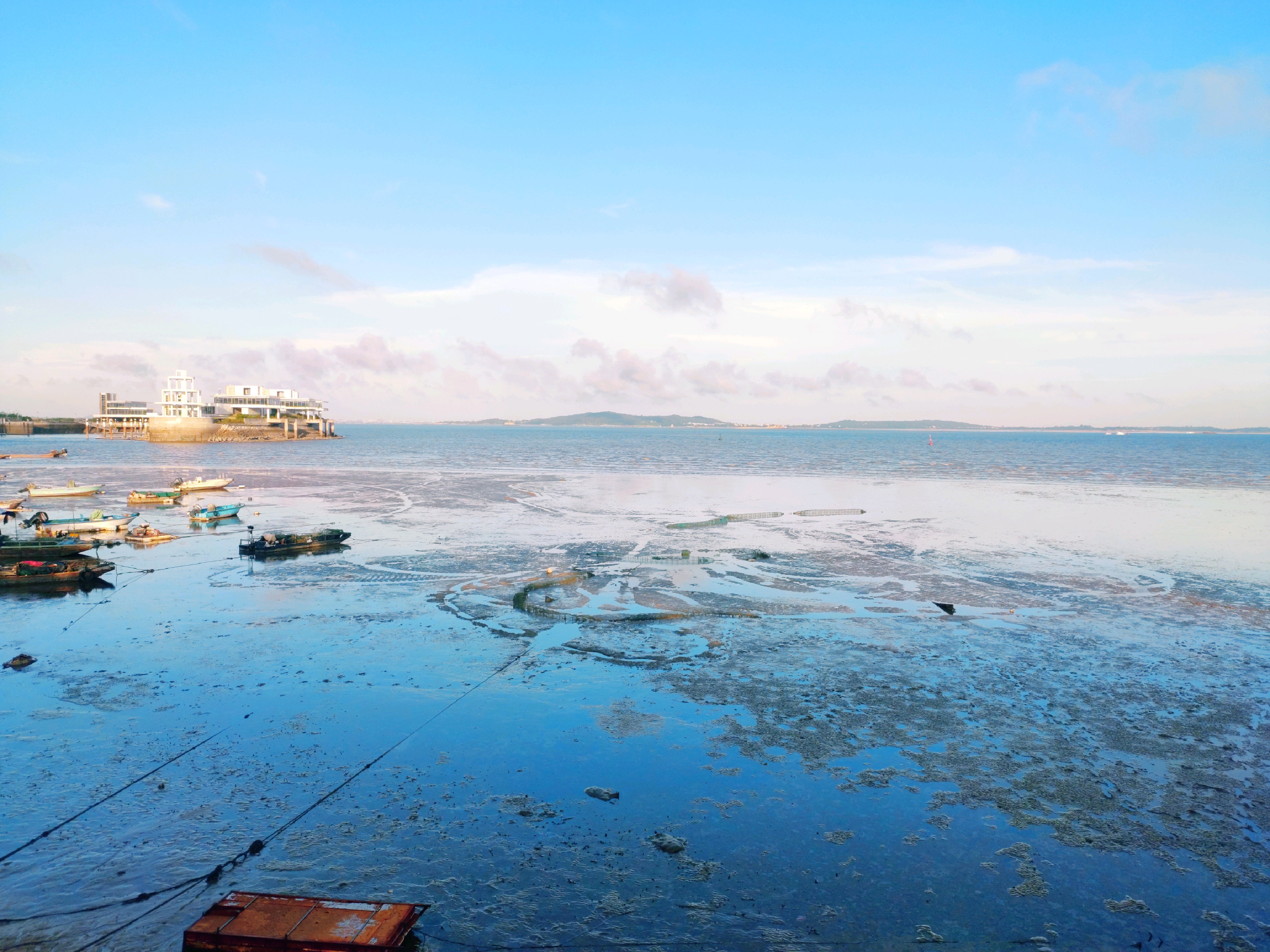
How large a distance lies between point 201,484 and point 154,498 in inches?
282

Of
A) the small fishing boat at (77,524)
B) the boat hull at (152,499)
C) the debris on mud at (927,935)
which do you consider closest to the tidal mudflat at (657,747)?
the debris on mud at (927,935)

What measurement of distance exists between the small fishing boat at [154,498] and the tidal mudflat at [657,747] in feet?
74.8

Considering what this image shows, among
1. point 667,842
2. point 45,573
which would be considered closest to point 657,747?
point 667,842

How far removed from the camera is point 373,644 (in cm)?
2195

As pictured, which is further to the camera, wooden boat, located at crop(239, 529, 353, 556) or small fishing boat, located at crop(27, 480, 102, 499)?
small fishing boat, located at crop(27, 480, 102, 499)

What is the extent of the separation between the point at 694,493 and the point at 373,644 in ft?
157

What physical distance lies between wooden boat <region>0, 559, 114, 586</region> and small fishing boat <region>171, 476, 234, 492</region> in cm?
3347

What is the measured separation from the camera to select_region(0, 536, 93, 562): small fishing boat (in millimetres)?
32406

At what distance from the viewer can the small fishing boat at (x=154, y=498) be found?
54875 mm

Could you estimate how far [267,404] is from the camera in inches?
7072

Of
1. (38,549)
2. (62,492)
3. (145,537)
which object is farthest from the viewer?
(62,492)

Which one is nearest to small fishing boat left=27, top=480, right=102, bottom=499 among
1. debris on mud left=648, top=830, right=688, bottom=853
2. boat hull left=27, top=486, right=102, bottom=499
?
boat hull left=27, top=486, right=102, bottom=499

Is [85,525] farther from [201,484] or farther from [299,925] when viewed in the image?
[299,925]

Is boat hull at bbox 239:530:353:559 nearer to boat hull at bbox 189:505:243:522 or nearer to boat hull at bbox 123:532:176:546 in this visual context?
boat hull at bbox 123:532:176:546
